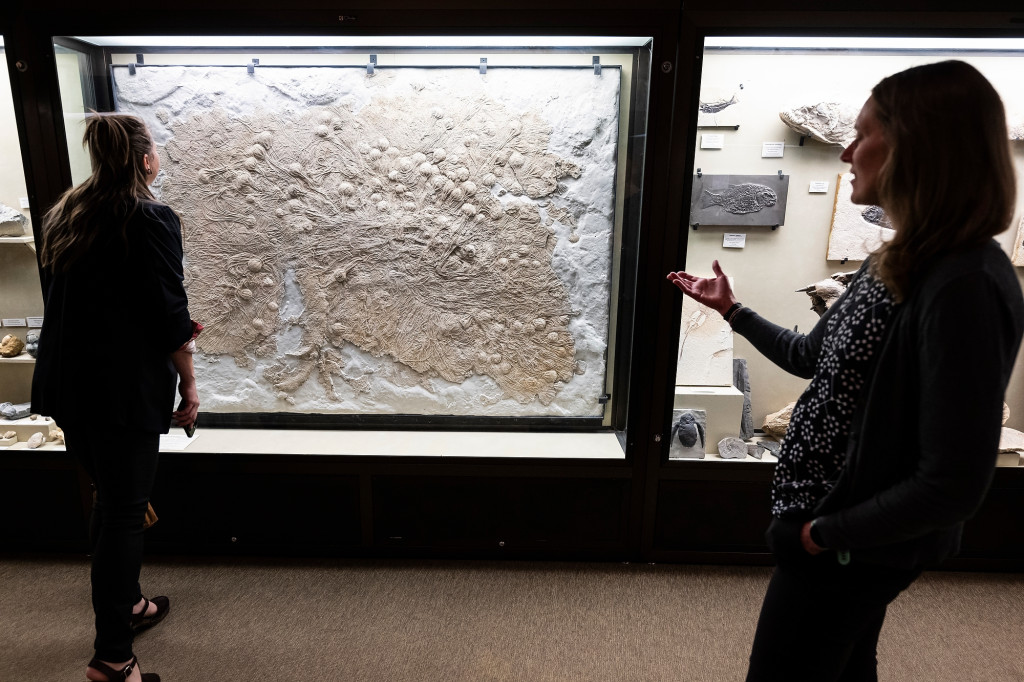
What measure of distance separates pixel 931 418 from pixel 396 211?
1909mm

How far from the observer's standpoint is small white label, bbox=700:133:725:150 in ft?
7.16

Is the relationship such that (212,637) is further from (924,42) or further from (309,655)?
(924,42)

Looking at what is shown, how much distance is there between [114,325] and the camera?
1.58 meters

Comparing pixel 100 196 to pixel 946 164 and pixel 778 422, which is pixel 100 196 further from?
pixel 778 422

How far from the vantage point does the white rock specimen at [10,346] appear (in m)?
2.46

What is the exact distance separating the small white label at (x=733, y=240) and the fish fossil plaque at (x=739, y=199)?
4 cm

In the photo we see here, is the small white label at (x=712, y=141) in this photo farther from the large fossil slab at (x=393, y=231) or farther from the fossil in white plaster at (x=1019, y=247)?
the fossil in white plaster at (x=1019, y=247)

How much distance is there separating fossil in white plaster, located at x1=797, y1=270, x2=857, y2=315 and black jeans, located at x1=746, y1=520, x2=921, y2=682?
1393 millimetres

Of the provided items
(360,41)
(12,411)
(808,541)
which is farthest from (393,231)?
(808,541)

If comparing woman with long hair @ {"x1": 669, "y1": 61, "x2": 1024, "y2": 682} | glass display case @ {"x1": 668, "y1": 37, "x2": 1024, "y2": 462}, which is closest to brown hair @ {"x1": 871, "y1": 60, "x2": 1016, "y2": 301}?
woman with long hair @ {"x1": 669, "y1": 61, "x2": 1024, "y2": 682}

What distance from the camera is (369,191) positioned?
2.35 m

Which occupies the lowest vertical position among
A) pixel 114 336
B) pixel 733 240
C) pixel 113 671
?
pixel 113 671

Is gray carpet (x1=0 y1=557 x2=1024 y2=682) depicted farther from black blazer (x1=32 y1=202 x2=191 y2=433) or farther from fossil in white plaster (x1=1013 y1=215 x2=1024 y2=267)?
fossil in white plaster (x1=1013 y1=215 x2=1024 y2=267)

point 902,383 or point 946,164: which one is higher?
point 946,164
